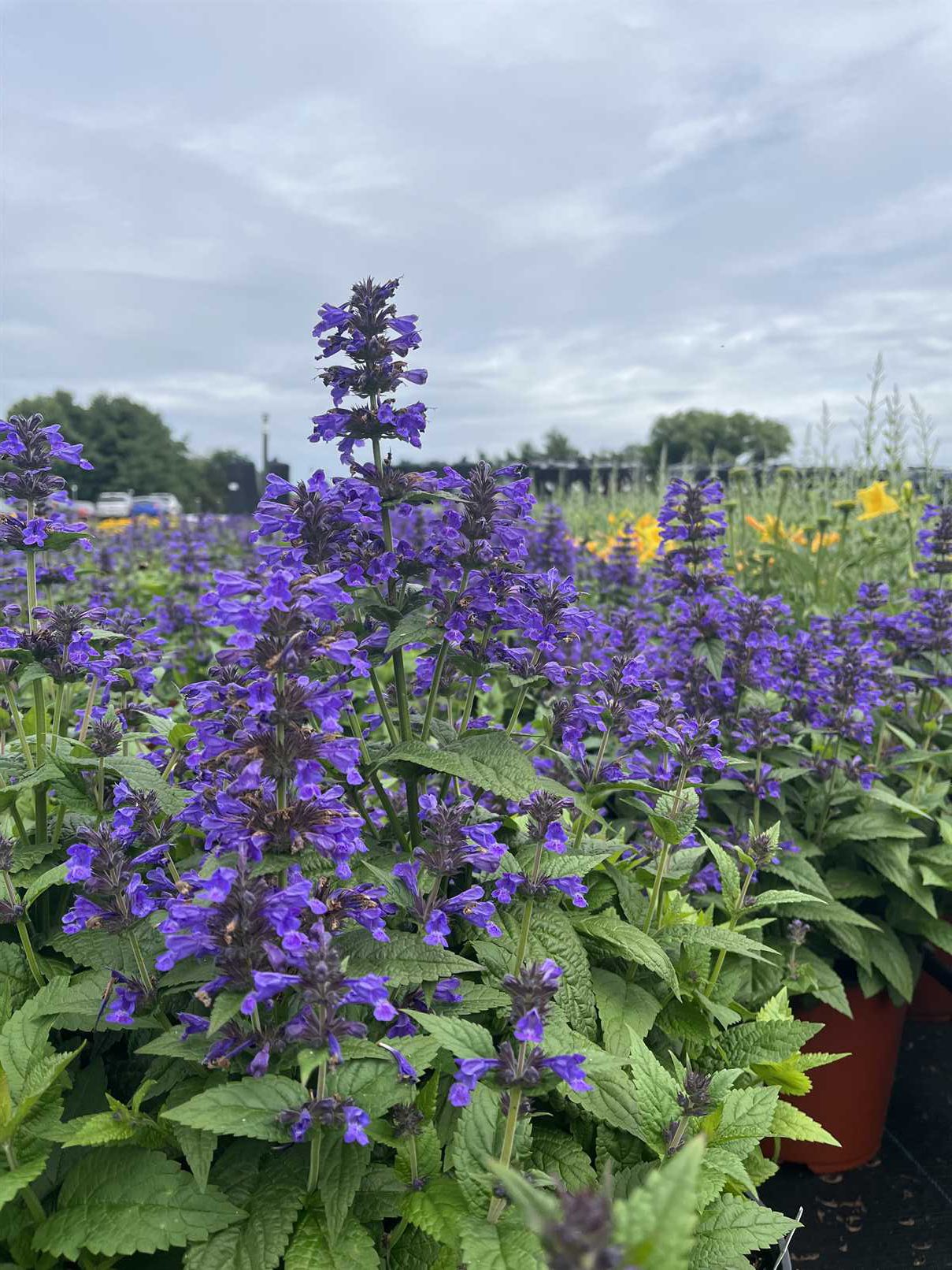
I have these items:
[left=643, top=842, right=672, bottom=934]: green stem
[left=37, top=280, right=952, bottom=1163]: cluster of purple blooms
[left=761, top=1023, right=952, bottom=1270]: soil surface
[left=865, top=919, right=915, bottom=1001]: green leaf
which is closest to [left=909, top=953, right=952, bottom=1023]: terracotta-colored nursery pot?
[left=761, top=1023, right=952, bottom=1270]: soil surface

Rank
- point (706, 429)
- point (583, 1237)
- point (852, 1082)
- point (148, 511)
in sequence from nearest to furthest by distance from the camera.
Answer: point (583, 1237) < point (852, 1082) < point (148, 511) < point (706, 429)

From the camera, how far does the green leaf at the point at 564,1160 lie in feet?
5.52

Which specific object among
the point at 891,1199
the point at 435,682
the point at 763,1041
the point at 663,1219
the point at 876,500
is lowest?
the point at 891,1199

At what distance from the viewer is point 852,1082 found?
334cm

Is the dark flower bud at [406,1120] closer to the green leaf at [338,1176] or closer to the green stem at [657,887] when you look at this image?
the green leaf at [338,1176]

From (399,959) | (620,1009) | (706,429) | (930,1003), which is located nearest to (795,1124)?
(620,1009)

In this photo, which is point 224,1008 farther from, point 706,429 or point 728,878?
point 706,429

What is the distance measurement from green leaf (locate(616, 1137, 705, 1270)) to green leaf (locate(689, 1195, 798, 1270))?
95 centimetres

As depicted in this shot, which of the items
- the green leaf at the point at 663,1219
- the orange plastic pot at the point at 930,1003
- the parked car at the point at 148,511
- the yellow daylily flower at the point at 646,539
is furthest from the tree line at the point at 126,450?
the green leaf at the point at 663,1219

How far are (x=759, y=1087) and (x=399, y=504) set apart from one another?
1.44 m

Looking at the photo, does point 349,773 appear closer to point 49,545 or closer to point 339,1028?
point 339,1028

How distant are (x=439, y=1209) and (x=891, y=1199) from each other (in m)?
2.73

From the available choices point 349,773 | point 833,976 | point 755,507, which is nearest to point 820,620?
point 833,976

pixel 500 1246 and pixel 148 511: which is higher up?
pixel 148 511
